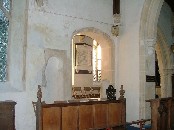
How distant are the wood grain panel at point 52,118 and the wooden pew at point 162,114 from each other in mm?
2065

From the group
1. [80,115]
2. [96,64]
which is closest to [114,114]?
[80,115]

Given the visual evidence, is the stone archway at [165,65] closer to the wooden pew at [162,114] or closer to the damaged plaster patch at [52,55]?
the damaged plaster patch at [52,55]

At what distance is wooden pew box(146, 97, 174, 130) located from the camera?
5.25 meters

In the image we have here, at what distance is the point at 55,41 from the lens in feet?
23.4

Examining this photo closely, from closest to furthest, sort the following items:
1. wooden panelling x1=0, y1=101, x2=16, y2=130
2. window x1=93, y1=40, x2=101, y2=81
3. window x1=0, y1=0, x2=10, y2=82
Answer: wooden panelling x1=0, y1=101, x2=16, y2=130 → window x1=0, y1=0, x2=10, y2=82 → window x1=93, y1=40, x2=101, y2=81

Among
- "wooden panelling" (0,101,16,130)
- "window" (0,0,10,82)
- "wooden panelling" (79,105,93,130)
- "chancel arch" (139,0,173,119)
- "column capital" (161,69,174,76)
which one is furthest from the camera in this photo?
"column capital" (161,69,174,76)

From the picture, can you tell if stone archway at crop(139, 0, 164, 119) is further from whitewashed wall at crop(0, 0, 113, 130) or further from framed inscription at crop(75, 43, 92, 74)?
framed inscription at crop(75, 43, 92, 74)

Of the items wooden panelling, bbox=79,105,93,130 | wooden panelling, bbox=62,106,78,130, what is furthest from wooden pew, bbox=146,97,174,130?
wooden panelling, bbox=62,106,78,130

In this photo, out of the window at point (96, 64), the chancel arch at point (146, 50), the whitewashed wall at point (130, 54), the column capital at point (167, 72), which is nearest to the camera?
the chancel arch at point (146, 50)

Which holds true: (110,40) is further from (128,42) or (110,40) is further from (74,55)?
(74,55)

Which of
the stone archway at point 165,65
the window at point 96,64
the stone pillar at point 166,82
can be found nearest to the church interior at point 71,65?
the stone archway at point 165,65

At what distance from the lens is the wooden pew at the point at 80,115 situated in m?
5.45

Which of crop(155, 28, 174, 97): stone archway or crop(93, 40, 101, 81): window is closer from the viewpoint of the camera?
crop(155, 28, 174, 97): stone archway

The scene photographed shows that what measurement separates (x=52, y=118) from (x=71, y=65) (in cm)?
224
